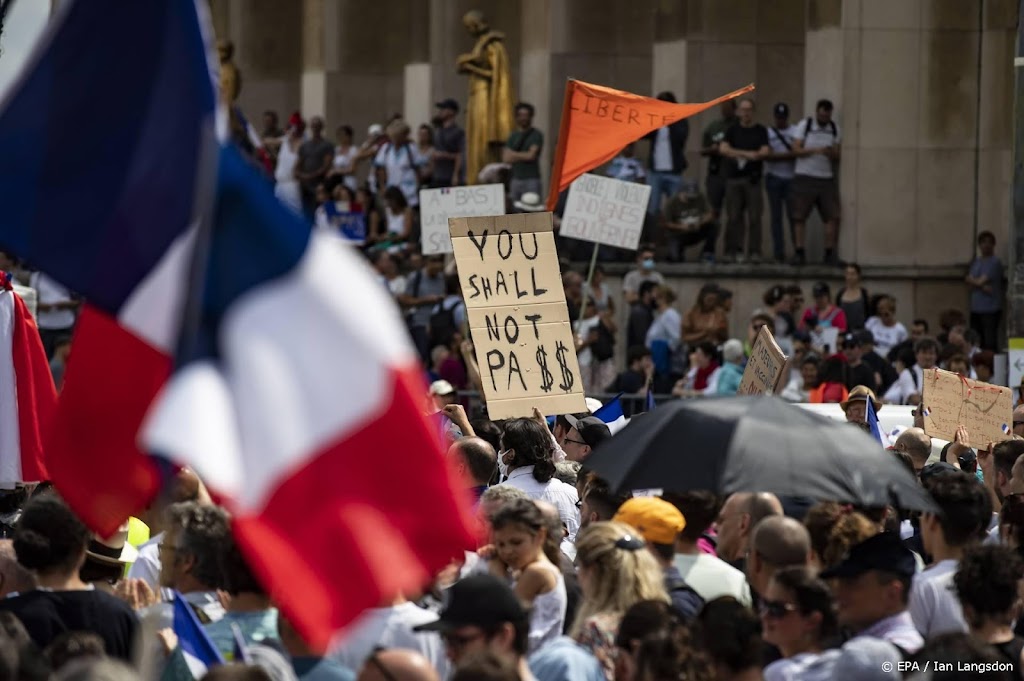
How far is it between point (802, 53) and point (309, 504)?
25220mm

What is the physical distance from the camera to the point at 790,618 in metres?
6.45

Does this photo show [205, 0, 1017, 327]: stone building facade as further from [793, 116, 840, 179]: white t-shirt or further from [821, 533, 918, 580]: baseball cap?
[821, 533, 918, 580]: baseball cap

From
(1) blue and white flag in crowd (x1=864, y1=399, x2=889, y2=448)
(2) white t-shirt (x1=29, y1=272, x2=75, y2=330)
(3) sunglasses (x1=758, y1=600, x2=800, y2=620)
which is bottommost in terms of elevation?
(2) white t-shirt (x1=29, y1=272, x2=75, y2=330)

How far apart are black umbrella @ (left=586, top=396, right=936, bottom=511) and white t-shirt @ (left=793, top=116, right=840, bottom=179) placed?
57.2 ft

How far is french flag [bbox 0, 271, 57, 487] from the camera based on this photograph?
352 inches

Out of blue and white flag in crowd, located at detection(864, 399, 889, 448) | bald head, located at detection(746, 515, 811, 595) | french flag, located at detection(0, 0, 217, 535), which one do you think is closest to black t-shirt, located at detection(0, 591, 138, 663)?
french flag, located at detection(0, 0, 217, 535)

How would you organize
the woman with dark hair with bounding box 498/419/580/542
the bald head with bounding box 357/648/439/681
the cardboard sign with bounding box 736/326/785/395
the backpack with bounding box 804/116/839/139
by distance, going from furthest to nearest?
the backpack with bounding box 804/116/839/139
the cardboard sign with bounding box 736/326/785/395
the woman with dark hair with bounding box 498/419/580/542
the bald head with bounding box 357/648/439/681

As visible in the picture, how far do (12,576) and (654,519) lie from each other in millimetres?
2216

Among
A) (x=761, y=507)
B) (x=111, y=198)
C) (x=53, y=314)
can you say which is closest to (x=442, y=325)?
(x=53, y=314)

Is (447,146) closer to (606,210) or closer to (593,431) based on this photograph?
(606,210)

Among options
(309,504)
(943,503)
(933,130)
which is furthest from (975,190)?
(309,504)

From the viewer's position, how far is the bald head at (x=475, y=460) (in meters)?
9.65

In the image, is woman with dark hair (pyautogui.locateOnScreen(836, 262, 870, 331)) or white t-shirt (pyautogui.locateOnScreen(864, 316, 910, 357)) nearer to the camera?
white t-shirt (pyautogui.locateOnScreen(864, 316, 910, 357))

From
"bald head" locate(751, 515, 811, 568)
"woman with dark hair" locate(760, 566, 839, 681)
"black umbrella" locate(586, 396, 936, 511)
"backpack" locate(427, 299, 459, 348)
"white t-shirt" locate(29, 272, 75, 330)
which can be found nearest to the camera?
"woman with dark hair" locate(760, 566, 839, 681)
